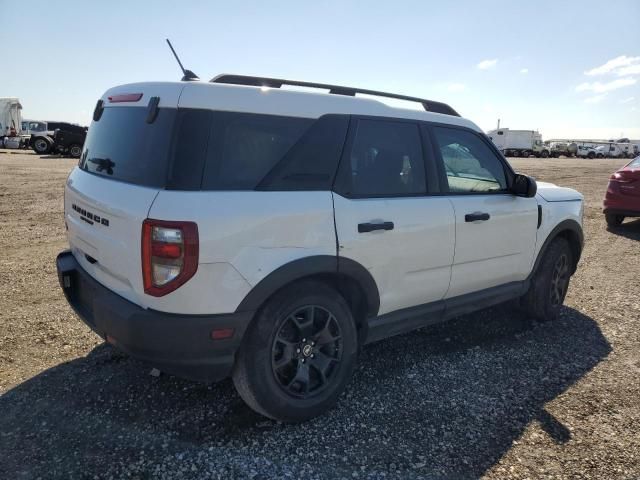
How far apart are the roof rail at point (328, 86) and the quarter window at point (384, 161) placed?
307 millimetres

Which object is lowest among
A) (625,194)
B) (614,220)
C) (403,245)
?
(614,220)

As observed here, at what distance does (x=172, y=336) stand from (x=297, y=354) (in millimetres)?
787

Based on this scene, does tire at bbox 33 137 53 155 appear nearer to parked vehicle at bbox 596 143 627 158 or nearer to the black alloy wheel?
the black alloy wheel

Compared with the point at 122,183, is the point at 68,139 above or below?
above

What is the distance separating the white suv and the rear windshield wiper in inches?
0.9

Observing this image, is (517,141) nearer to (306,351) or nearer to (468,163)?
(468,163)

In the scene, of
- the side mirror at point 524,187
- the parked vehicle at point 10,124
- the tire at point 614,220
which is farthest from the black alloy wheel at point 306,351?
the parked vehicle at point 10,124

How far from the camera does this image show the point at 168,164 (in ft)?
7.90

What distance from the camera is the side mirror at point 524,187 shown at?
3.84m

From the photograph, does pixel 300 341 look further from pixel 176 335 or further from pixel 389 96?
pixel 389 96

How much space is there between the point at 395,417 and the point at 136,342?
1.62m

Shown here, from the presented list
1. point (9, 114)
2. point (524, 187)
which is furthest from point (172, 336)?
point (9, 114)

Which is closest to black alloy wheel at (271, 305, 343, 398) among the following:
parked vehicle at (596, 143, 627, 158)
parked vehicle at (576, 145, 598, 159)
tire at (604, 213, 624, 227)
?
tire at (604, 213, 624, 227)

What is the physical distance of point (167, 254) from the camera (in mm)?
Answer: 2316
